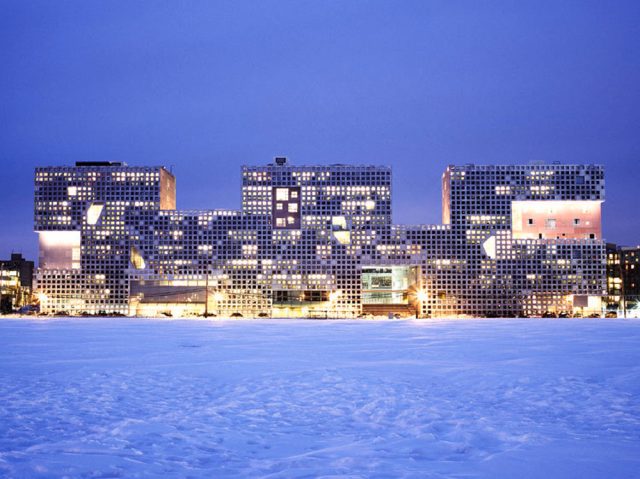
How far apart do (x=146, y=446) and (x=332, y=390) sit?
8.14 metres

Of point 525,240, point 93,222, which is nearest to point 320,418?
point 525,240

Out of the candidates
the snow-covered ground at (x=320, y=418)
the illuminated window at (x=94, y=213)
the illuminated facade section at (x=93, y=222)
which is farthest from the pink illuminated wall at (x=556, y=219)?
the snow-covered ground at (x=320, y=418)

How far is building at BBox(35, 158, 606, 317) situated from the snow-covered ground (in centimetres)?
11663

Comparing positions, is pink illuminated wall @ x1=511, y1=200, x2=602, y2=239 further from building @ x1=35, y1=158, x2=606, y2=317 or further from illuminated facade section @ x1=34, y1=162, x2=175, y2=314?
illuminated facade section @ x1=34, y1=162, x2=175, y2=314

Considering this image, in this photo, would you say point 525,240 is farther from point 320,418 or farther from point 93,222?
point 320,418

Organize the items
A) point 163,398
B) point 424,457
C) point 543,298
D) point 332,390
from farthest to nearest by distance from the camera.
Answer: point 543,298, point 332,390, point 163,398, point 424,457

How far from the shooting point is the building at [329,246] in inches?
5684

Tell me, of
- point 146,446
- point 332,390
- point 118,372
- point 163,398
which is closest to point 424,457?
point 146,446

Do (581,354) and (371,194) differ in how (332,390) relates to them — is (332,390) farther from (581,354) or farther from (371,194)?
(371,194)

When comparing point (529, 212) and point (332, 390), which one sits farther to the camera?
point (529, 212)

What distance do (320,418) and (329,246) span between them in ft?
429

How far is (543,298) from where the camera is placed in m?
144

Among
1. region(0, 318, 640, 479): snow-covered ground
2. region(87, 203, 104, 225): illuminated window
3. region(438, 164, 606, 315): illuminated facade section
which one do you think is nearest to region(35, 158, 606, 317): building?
region(438, 164, 606, 315): illuminated facade section

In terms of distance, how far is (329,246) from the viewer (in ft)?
481
